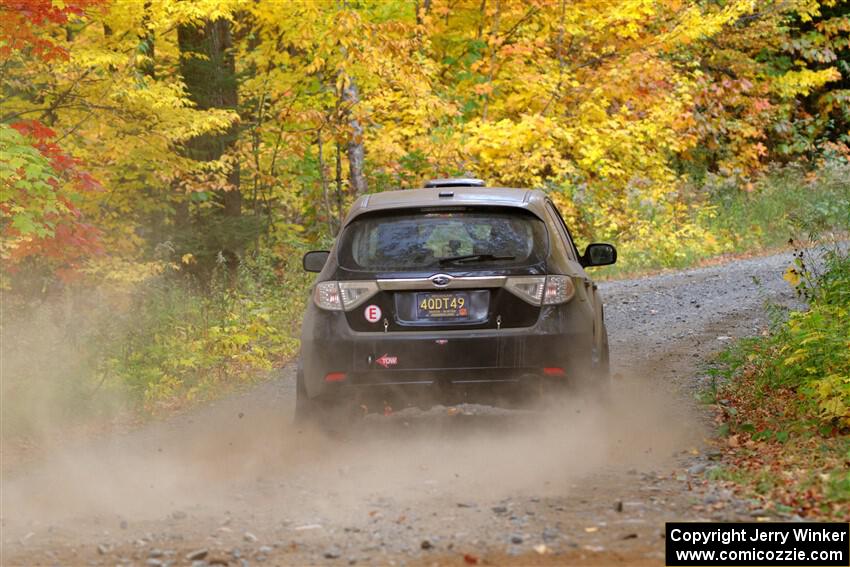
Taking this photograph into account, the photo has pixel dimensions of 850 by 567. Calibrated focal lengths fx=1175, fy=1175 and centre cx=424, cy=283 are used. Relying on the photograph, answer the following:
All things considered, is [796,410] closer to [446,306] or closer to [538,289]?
[538,289]

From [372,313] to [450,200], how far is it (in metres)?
0.98

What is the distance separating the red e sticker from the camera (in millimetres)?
7887

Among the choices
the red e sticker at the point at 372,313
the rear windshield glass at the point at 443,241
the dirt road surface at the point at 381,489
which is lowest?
the dirt road surface at the point at 381,489

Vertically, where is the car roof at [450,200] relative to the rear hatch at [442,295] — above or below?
above

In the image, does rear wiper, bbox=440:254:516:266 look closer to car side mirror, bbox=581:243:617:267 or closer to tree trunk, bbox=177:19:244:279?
car side mirror, bbox=581:243:617:267

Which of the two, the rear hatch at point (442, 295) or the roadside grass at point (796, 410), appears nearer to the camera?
the roadside grass at point (796, 410)

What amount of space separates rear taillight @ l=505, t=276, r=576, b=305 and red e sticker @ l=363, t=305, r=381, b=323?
0.88m

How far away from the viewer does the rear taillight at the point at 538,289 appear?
7836mm

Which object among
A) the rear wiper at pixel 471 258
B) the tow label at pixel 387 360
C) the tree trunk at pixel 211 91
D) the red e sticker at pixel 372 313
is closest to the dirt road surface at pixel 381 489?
the tow label at pixel 387 360

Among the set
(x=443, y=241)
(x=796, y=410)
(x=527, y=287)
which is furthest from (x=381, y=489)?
(x=796, y=410)

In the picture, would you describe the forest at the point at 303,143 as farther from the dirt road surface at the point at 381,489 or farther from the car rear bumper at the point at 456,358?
the car rear bumper at the point at 456,358

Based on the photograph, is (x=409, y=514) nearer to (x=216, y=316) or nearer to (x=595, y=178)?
(x=216, y=316)

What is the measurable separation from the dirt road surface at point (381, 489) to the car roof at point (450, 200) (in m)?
1.46

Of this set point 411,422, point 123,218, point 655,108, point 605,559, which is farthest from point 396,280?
point 655,108
